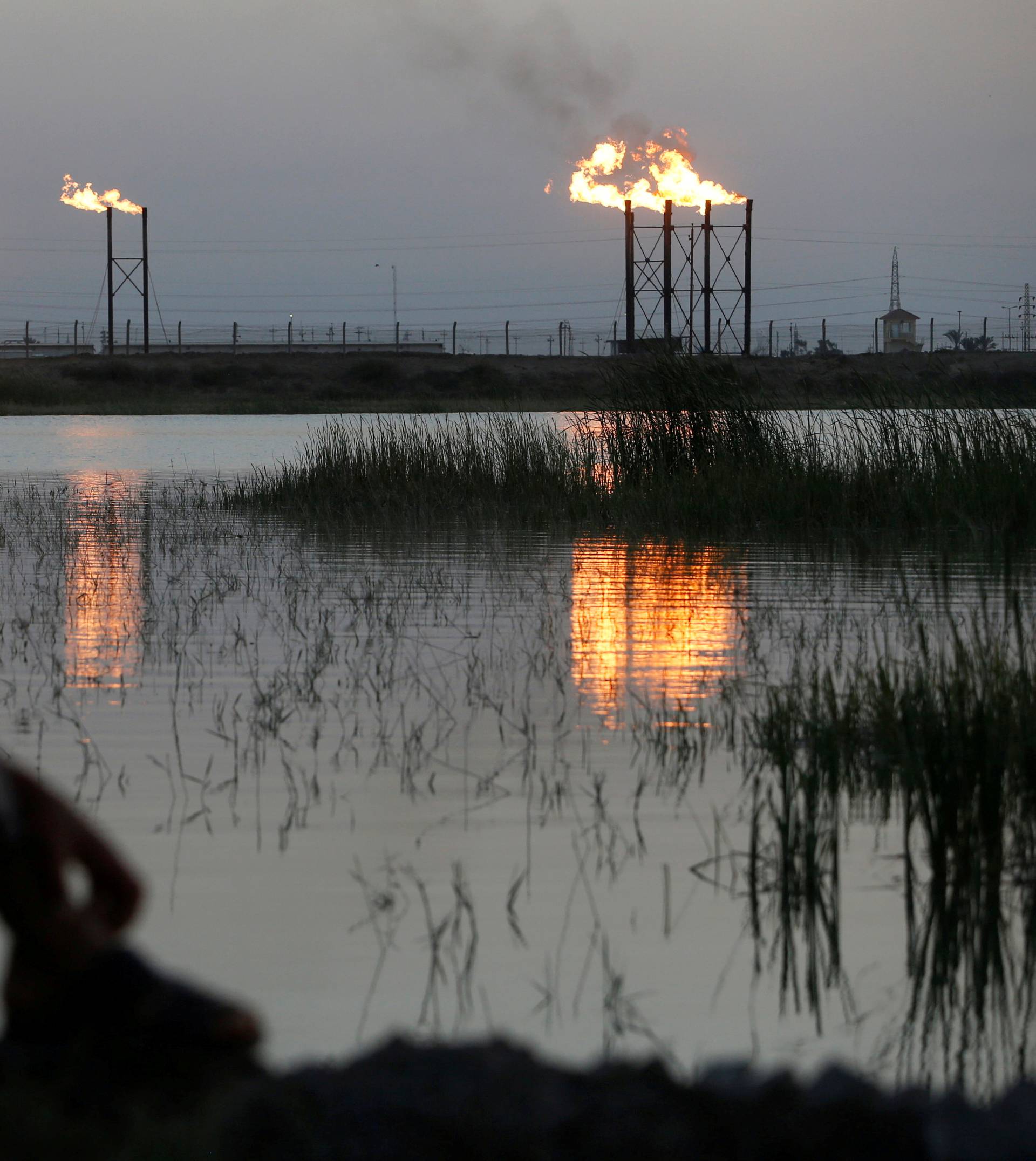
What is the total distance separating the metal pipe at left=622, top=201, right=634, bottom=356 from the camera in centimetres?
4844

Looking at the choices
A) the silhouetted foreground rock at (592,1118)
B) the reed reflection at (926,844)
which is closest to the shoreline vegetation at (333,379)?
the reed reflection at (926,844)

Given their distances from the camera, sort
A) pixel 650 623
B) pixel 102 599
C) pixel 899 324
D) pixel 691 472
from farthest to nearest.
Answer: pixel 899 324, pixel 691 472, pixel 102 599, pixel 650 623

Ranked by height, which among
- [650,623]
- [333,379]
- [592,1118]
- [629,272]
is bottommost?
[592,1118]

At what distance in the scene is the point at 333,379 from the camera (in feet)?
186

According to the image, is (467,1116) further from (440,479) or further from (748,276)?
(748,276)

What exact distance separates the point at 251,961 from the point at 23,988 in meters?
1.31

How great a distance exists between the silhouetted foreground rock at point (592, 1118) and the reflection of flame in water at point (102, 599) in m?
4.68

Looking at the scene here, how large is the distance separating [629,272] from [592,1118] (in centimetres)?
4858

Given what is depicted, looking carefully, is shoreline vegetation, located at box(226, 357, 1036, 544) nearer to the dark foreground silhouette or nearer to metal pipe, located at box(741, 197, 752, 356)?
the dark foreground silhouette

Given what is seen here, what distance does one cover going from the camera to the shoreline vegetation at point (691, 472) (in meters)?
13.4

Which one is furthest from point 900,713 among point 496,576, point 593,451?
point 593,451

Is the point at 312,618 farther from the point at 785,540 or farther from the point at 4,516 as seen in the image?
the point at 4,516

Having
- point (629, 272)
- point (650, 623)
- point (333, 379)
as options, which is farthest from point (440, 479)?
point (333, 379)

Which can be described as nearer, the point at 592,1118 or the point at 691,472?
the point at 592,1118
